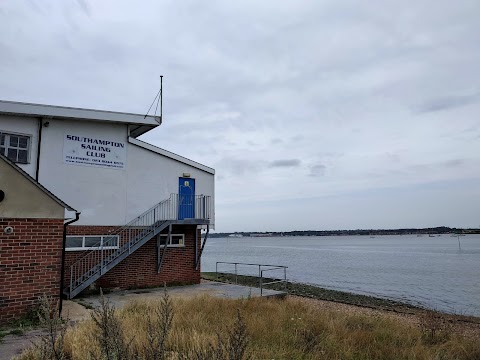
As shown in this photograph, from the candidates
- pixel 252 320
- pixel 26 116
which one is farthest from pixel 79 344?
pixel 26 116

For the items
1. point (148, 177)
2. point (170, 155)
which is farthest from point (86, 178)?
point (170, 155)

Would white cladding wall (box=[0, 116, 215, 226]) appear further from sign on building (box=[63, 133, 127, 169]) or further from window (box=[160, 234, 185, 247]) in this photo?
window (box=[160, 234, 185, 247])

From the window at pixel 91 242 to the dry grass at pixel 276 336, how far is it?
217 inches

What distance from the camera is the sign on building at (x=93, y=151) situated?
48.5 ft

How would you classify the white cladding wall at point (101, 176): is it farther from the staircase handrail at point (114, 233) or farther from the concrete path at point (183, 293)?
the concrete path at point (183, 293)

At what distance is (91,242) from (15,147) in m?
4.32

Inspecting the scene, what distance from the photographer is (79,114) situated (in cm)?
1475

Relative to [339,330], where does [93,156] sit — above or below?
above

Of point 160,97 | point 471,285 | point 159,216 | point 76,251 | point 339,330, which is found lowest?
point 471,285

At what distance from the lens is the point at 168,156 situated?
17406mm

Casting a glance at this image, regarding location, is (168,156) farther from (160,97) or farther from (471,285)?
(471,285)

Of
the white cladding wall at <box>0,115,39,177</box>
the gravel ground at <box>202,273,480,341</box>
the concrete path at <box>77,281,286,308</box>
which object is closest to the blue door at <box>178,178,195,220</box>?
the concrete path at <box>77,281,286,308</box>

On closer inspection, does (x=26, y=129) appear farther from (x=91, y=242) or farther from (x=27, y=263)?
(x=27, y=263)

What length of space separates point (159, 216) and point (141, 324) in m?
9.65
